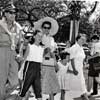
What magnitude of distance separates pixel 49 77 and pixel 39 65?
37 cm

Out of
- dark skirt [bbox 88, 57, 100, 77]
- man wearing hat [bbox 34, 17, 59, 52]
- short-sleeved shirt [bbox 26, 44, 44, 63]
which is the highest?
man wearing hat [bbox 34, 17, 59, 52]

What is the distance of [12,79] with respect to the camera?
21.9 feet

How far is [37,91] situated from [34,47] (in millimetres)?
789

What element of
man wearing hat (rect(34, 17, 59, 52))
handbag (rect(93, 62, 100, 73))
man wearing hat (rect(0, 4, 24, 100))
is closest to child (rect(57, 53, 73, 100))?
man wearing hat (rect(34, 17, 59, 52))

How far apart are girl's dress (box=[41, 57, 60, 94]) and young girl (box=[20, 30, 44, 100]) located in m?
0.21

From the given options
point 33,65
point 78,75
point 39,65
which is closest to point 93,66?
point 78,75

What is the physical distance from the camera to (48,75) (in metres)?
6.52

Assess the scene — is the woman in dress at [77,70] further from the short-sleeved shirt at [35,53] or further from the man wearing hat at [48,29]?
the short-sleeved shirt at [35,53]

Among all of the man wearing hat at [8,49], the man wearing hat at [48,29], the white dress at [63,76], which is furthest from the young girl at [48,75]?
the man wearing hat at [8,49]

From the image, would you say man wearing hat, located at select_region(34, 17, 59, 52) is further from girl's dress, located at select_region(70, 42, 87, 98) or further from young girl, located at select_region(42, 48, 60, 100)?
girl's dress, located at select_region(70, 42, 87, 98)

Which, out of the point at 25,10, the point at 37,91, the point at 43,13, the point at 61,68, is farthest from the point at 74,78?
the point at 43,13

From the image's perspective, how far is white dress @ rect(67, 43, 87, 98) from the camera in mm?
6867

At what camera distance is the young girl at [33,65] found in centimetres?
619

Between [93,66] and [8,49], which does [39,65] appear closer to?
[8,49]
